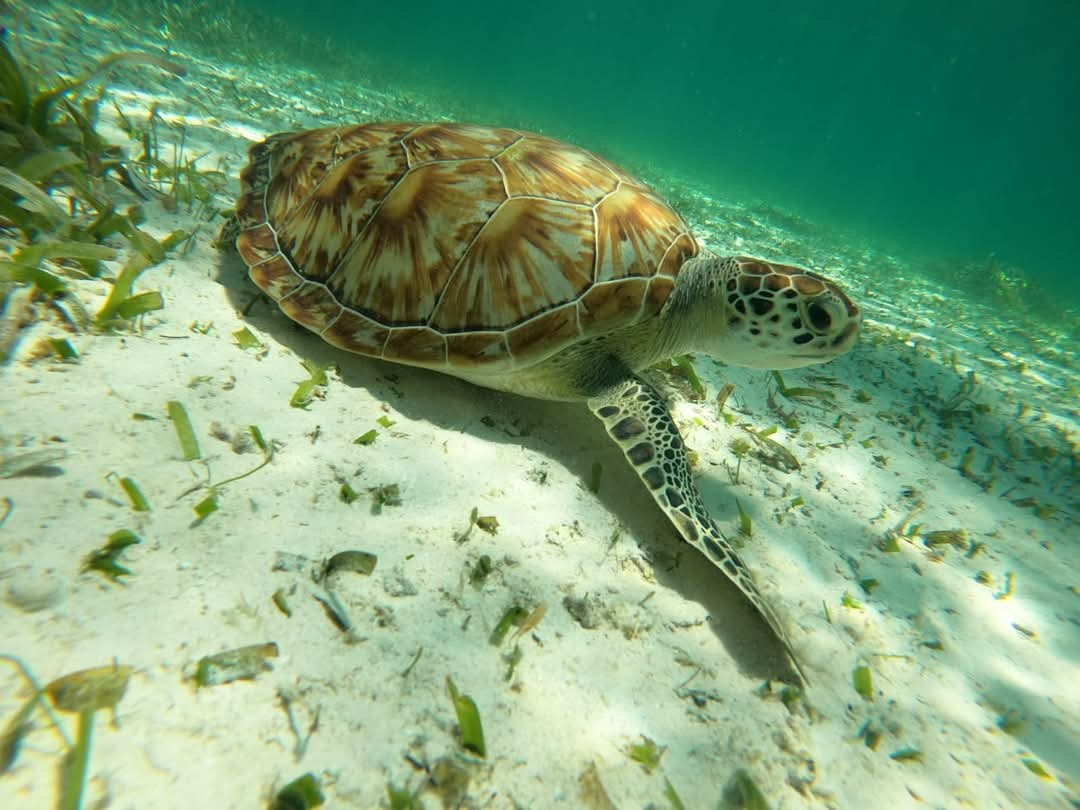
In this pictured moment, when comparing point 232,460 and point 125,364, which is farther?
point 125,364

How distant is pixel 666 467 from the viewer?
2029mm

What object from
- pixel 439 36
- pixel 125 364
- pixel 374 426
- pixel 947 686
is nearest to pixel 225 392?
pixel 125 364

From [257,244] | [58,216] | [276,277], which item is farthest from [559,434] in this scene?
[58,216]

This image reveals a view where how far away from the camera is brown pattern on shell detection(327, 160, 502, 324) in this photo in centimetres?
229

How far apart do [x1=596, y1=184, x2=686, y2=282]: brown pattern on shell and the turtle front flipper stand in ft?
1.94

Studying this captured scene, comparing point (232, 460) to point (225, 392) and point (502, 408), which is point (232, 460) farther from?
point (502, 408)

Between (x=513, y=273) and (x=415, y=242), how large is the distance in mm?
543

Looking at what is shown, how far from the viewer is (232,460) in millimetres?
1612

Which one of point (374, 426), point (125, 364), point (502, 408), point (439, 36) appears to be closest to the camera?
point (125, 364)

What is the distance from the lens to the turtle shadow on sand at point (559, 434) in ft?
5.70

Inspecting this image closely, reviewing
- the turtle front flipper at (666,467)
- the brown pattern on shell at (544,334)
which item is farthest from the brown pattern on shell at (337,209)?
the turtle front flipper at (666,467)

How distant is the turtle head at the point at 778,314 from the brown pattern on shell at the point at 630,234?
0.37 meters

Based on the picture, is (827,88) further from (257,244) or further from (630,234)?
(257,244)

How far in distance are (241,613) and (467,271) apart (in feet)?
5.51
